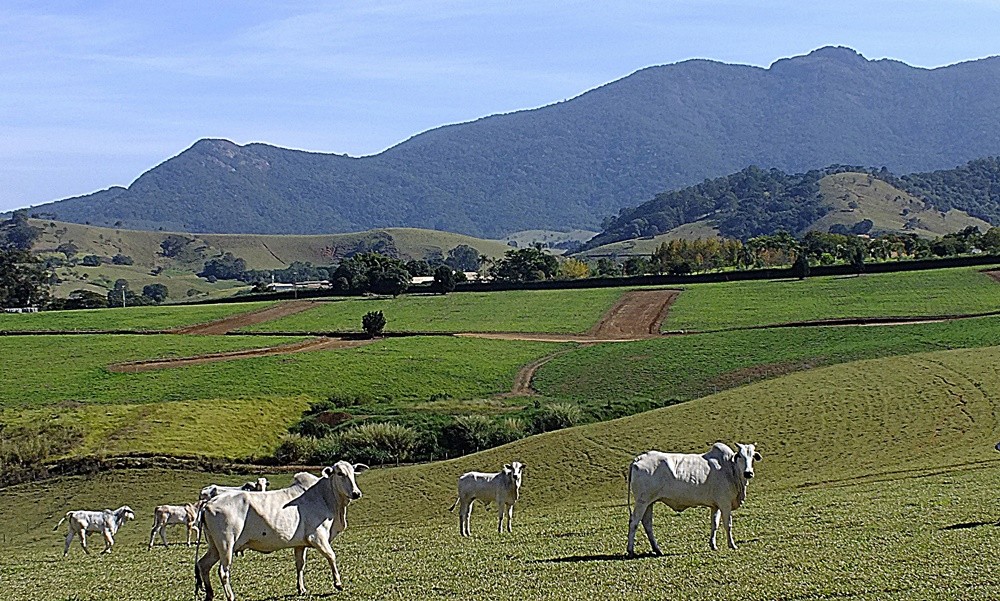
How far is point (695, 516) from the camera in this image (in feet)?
82.6

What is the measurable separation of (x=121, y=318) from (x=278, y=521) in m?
91.8

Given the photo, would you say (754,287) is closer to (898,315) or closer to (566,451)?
(898,315)

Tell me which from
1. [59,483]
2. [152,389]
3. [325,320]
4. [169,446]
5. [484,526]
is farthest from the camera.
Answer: [325,320]

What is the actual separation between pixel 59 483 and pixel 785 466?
29.2 meters

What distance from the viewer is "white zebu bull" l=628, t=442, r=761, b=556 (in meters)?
18.7

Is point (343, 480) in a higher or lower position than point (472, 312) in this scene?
higher

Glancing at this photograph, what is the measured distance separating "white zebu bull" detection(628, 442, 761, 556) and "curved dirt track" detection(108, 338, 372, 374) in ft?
191

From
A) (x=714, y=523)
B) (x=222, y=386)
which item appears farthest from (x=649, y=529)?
(x=222, y=386)

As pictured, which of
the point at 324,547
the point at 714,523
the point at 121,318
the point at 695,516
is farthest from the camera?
the point at 121,318

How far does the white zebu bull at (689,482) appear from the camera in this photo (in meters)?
18.7

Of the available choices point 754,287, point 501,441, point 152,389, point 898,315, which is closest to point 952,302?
point 898,315

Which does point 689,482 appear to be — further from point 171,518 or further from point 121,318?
point 121,318

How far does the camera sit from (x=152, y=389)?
64.1 meters

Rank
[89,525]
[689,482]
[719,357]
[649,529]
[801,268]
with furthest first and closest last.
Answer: [801,268]
[719,357]
[89,525]
[689,482]
[649,529]
